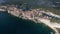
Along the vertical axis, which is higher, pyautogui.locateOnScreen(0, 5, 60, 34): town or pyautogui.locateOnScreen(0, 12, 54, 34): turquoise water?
pyautogui.locateOnScreen(0, 5, 60, 34): town

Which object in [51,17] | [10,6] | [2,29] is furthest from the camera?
[10,6]

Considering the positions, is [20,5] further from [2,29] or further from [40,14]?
[2,29]

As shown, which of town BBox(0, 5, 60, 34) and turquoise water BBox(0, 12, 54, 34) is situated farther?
town BBox(0, 5, 60, 34)

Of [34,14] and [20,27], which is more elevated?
[34,14]

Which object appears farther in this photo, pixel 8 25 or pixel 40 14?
pixel 40 14

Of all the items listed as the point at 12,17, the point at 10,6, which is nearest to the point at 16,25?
the point at 12,17

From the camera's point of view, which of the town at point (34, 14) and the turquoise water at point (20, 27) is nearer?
the turquoise water at point (20, 27)

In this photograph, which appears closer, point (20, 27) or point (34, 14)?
point (20, 27)

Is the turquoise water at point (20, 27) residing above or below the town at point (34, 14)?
below
